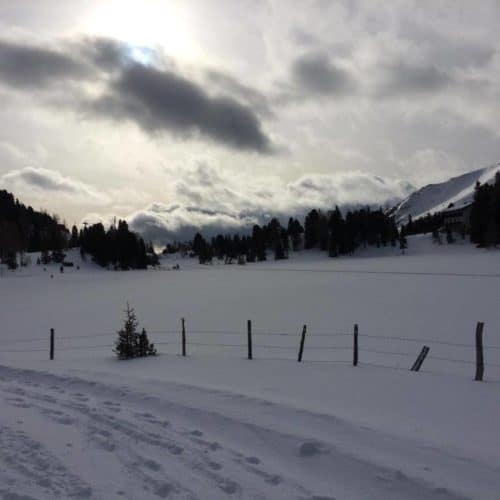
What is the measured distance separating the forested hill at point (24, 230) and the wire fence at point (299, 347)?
9269 cm

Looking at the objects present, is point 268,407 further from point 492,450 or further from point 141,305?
point 141,305

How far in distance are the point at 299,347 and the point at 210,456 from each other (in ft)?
47.6

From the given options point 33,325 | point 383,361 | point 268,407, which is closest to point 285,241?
point 33,325

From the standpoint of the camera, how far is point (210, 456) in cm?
645

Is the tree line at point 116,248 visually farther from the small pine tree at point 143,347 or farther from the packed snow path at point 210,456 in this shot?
the packed snow path at point 210,456

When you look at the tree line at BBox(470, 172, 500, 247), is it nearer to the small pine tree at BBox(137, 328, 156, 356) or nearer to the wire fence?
the wire fence

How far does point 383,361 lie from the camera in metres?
18.2

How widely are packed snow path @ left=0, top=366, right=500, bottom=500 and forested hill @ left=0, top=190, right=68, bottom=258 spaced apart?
11353 cm

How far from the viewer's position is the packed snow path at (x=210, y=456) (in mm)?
5465

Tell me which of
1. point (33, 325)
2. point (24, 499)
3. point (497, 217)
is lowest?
point (33, 325)

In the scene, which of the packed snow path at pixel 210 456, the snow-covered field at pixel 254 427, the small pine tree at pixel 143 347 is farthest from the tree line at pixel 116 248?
the packed snow path at pixel 210 456

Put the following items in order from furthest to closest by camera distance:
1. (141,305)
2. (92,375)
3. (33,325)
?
(141,305)
(33,325)
(92,375)

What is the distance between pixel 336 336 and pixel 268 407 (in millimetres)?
16360

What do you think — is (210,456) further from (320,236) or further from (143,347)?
(320,236)
